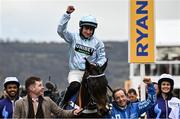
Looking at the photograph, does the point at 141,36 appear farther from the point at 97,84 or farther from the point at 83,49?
the point at 97,84

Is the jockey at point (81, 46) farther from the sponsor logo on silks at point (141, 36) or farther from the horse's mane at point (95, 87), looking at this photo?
the sponsor logo on silks at point (141, 36)

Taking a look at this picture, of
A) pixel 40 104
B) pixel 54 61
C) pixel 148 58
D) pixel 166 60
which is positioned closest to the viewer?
pixel 40 104

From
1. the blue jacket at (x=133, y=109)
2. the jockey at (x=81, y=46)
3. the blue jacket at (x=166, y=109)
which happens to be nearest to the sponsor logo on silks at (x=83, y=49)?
the jockey at (x=81, y=46)

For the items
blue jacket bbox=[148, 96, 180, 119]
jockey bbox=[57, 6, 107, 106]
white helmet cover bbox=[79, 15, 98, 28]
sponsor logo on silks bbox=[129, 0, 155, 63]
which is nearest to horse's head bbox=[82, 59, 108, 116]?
jockey bbox=[57, 6, 107, 106]

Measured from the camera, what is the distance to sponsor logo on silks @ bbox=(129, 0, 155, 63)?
11.9m

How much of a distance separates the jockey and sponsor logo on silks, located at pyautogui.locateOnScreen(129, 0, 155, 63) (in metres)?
1.64

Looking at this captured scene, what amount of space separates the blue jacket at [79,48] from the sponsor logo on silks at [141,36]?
1643 mm

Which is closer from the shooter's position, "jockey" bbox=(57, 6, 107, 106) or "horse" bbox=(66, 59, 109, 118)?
"horse" bbox=(66, 59, 109, 118)

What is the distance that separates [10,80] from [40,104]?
73.1 inches

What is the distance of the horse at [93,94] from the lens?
9055 mm

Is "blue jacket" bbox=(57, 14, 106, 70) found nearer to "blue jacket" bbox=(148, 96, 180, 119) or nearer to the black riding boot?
→ the black riding boot

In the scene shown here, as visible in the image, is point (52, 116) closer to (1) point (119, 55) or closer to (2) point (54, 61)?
(2) point (54, 61)

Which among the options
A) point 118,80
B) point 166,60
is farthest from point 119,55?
point 166,60

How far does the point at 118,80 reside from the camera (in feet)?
289
